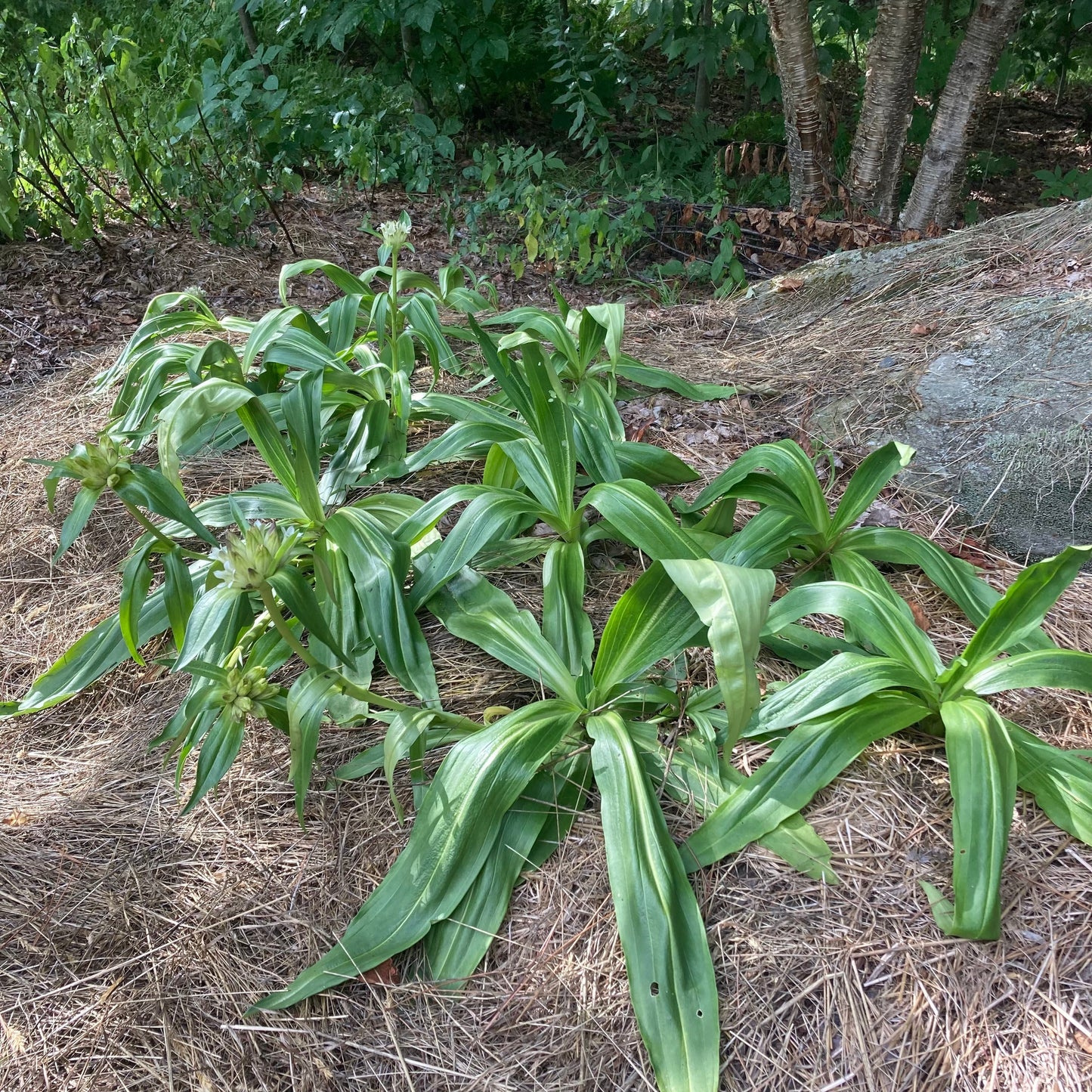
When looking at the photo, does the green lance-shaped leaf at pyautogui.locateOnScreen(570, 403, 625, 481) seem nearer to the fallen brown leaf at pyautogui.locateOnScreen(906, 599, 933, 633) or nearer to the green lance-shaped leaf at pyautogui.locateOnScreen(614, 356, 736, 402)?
the green lance-shaped leaf at pyautogui.locateOnScreen(614, 356, 736, 402)

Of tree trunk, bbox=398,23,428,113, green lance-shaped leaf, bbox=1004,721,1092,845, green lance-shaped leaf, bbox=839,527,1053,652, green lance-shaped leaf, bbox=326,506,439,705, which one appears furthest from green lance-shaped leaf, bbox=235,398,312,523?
tree trunk, bbox=398,23,428,113

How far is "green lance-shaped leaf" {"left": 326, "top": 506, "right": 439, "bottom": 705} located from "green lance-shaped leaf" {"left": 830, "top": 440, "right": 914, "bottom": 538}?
1056 millimetres

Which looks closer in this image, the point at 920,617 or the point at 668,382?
the point at 920,617

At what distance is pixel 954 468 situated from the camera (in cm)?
245

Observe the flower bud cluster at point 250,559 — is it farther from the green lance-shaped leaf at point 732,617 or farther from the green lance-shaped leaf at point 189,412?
the green lance-shaped leaf at point 732,617

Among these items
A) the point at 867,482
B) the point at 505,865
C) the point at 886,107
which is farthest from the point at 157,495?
the point at 886,107

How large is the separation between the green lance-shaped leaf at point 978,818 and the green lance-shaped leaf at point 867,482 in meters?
0.63

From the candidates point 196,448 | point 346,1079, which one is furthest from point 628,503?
point 196,448

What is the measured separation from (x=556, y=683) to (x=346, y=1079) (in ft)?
2.57

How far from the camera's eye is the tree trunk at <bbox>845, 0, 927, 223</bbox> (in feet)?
14.3

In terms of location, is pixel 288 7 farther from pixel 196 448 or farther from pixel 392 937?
pixel 392 937

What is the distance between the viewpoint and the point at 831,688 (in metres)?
1.60

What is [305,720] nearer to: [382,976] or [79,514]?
[382,976]

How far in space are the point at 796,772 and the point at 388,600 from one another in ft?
3.15
